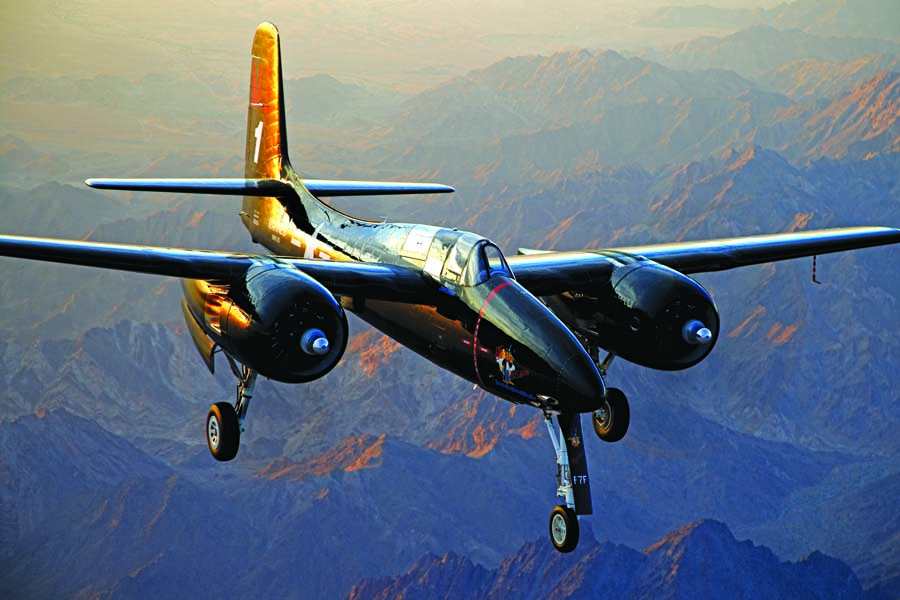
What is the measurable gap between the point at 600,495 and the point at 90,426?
3575 inches

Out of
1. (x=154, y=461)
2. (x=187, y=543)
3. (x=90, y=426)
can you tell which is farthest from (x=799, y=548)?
(x=90, y=426)

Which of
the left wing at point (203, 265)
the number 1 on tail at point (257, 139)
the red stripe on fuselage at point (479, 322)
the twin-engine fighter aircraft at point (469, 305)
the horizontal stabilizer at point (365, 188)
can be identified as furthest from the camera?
the number 1 on tail at point (257, 139)

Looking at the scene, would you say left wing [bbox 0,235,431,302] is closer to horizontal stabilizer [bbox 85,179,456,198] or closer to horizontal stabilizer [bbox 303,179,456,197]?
horizontal stabilizer [bbox 85,179,456,198]

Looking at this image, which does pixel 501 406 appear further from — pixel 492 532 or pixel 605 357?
pixel 605 357

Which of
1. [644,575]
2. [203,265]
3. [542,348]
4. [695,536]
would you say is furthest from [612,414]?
[695,536]

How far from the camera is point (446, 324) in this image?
74.5ft

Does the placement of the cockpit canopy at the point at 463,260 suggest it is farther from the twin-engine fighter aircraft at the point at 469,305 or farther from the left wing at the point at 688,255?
the left wing at the point at 688,255

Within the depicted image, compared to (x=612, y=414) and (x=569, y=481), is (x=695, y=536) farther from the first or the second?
(x=569, y=481)

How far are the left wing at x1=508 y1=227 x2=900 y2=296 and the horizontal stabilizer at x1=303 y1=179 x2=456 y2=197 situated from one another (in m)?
4.29

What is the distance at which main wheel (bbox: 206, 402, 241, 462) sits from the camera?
25422 millimetres

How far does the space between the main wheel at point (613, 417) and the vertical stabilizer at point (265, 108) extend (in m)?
13.8

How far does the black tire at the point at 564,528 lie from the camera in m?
22.4

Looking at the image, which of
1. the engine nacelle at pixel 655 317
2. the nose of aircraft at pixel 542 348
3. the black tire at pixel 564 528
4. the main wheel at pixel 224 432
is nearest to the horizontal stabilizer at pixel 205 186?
the main wheel at pixel 224 432

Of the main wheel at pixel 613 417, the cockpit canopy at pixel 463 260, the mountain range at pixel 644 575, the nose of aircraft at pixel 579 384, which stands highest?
the cockpit canopy at pixel 463 260
